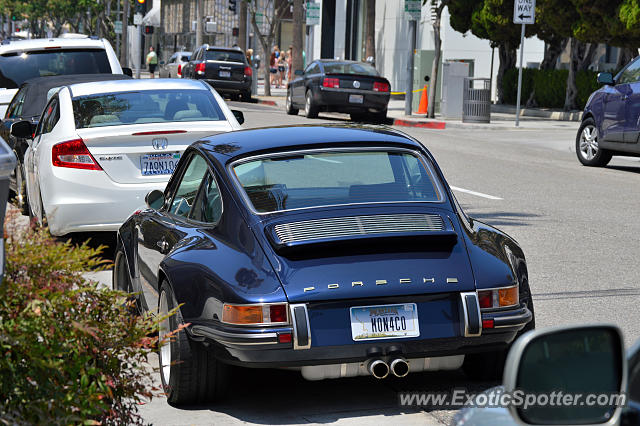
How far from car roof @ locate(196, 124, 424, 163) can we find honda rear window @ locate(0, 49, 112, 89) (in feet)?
35.4

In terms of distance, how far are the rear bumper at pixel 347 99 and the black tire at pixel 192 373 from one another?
23037 mm

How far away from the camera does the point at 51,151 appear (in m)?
9.50

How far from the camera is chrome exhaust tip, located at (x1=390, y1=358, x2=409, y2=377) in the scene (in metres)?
5.04

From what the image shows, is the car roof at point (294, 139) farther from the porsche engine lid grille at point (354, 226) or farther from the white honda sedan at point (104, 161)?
the white honda sedan at point (104, 161)

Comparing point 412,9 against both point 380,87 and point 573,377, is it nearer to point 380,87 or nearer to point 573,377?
point 380,87

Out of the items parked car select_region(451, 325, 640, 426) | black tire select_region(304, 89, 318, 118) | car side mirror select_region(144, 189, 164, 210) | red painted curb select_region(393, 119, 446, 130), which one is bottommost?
red painted curb select_region(393, 119, 446, 130)

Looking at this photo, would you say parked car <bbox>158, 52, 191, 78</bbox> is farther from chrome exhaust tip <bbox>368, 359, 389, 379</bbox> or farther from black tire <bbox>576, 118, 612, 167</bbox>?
chrome exhaust tip <bbox>368, 359, 389, 379</bbox>

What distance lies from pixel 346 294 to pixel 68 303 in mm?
1548

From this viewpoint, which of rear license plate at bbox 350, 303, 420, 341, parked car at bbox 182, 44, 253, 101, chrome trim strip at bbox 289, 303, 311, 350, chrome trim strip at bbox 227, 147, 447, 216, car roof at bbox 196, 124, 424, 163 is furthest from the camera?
parked car at bbox 182, 44, 253, 101

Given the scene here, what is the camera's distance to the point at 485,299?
17.1ft

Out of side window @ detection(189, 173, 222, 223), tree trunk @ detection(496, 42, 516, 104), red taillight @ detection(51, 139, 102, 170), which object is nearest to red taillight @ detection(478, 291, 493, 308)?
side window @ detection(189, 173, 222, 223)

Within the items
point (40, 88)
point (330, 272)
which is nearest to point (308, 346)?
point (330, 272)

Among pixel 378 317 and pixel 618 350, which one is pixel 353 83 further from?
pixel 618 350

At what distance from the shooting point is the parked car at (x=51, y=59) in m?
16.8
